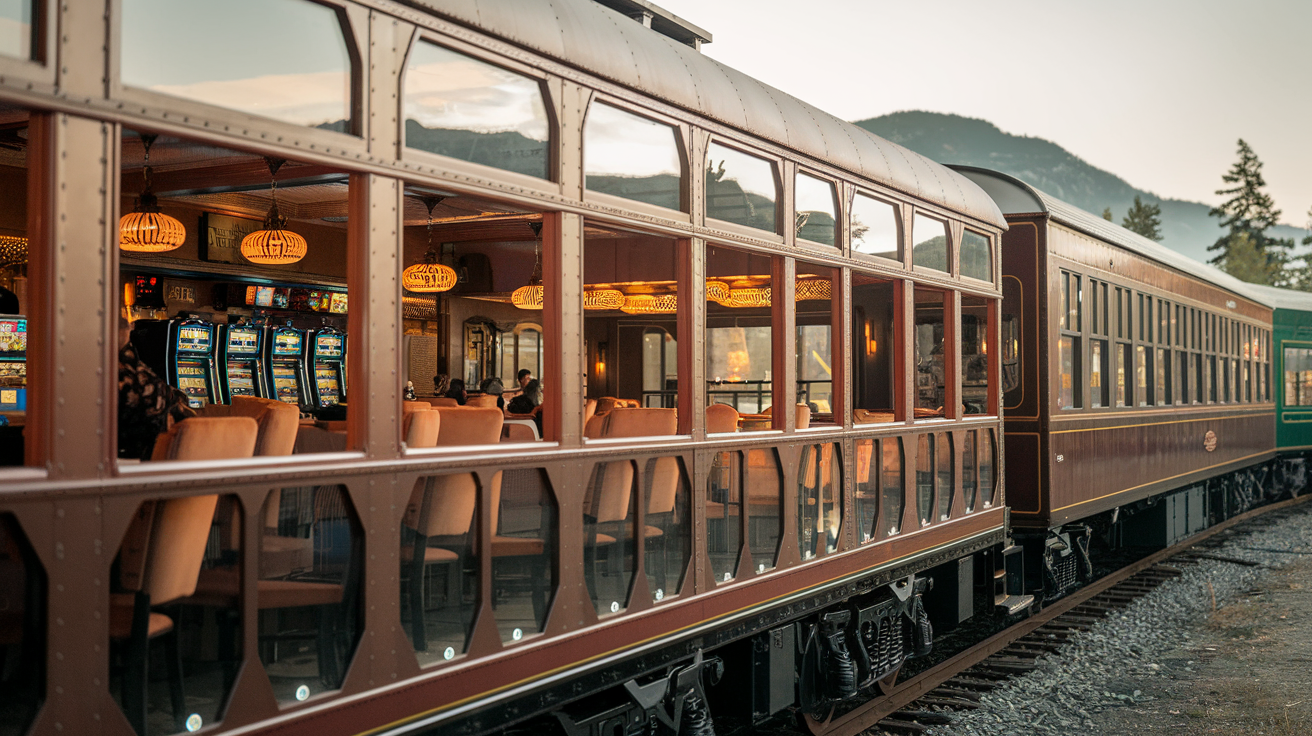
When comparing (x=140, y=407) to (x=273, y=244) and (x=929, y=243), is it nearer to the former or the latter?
(x=929, y=243)

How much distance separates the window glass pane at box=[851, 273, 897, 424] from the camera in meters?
11.1

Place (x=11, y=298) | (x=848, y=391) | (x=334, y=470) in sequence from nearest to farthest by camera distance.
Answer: (x=334, y=470) < (x=848, y=391) < (x=11, y=298)

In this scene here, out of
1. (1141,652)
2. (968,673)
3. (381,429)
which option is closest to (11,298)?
(381,429)

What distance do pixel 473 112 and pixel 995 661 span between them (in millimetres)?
6015

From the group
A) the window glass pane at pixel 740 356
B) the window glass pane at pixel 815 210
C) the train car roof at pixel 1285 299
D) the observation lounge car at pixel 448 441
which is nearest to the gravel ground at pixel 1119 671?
the observation lounge car at pixel 448 441

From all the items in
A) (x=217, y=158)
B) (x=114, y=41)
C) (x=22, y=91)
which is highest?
(x=217, y=158)

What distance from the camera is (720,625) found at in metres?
4.69

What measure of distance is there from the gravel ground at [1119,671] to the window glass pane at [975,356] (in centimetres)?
187

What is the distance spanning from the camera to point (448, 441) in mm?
3955

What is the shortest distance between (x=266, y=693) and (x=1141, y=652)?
7.39 m

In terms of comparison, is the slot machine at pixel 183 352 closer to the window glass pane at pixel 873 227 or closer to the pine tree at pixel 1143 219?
the window glass pane at pixel 873 227

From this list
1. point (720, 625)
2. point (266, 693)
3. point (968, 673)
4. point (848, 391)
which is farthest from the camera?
point (968, 673)

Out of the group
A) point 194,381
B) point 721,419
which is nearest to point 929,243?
point 721,419

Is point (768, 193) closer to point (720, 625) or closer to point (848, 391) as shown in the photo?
point (848, 391)
